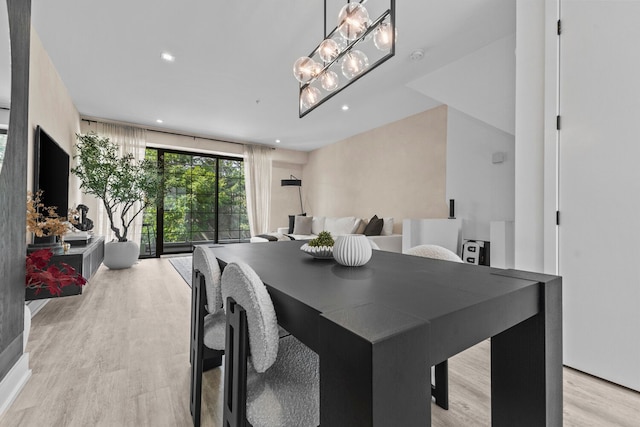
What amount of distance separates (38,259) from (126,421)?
118cm

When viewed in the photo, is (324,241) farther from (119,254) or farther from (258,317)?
(119,254)

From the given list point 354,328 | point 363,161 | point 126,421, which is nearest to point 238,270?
point 354,328

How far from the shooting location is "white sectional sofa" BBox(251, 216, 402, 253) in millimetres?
4238

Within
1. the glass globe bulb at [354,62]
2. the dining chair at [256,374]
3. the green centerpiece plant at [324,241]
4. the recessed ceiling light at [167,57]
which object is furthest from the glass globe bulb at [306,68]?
the recessed ceiling light at [167,57]

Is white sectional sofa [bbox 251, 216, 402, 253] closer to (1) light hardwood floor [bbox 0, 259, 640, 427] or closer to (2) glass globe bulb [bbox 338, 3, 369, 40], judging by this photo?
(1) light hardwood floor [bbox 0, 259, 640, 427]

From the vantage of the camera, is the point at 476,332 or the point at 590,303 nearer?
the point at 476,332

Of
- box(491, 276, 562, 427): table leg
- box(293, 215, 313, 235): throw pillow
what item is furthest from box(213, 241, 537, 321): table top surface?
box(293, 215, 313, 235): throw pillow

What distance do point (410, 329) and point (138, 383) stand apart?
1688 mm

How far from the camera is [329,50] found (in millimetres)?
1726

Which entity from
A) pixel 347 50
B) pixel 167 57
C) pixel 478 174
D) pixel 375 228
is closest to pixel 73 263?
pixel 167 57

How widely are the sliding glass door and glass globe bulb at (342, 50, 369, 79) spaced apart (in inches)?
193

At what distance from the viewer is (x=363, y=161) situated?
5.53 m

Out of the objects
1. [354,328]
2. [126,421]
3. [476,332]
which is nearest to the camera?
[354,328]

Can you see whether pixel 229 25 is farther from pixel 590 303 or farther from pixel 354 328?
pixel 590 303
